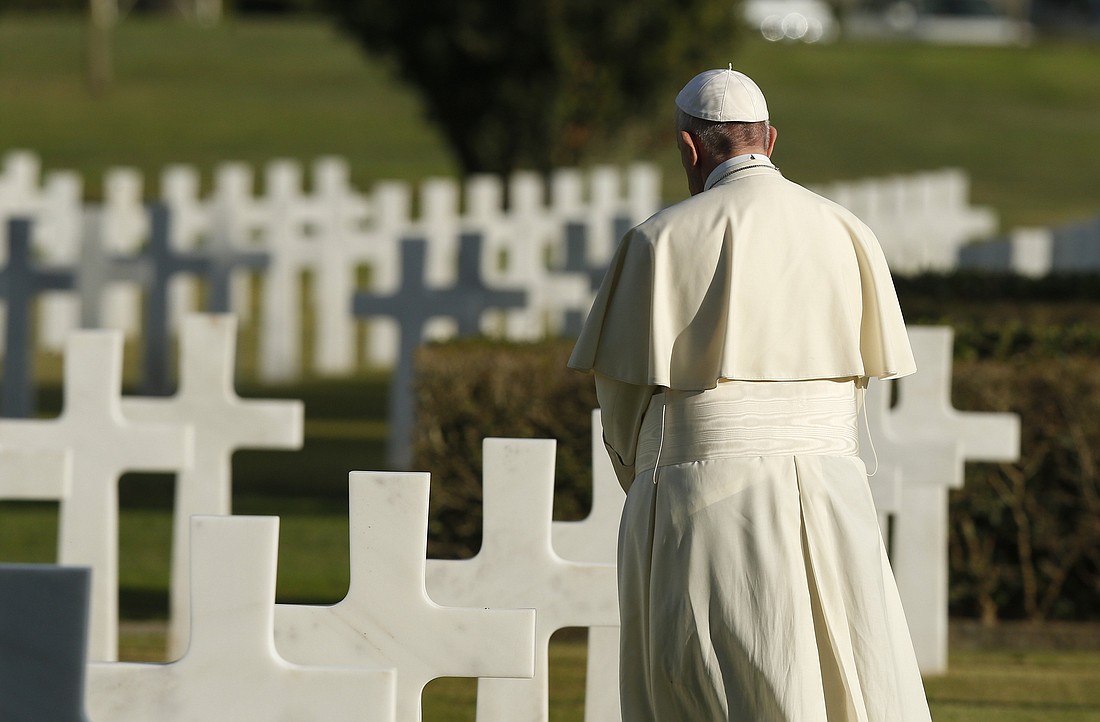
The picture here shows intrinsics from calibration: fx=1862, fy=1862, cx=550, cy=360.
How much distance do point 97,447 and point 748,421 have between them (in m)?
2.23

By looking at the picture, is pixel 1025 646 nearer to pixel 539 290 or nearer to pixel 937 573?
pixel 937 573

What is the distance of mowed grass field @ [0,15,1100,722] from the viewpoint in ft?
25.4

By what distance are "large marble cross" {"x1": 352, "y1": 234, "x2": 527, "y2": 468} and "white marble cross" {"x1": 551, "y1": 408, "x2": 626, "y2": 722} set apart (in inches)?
170

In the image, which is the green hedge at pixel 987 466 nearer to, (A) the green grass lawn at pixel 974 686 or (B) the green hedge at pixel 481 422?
(B) the green hedge at pixel 481 422

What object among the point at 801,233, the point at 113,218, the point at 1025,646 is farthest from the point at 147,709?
the point at 113,218

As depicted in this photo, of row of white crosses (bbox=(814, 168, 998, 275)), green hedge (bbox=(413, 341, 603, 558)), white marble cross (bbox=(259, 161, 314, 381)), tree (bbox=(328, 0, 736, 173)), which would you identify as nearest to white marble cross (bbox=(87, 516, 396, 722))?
green hedge (bbox=(413, 341, 603, 558))

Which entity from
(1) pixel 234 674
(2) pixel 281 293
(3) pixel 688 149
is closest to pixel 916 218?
(2) pixel 281 293

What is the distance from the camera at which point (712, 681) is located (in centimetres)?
336

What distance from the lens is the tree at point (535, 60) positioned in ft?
48.6

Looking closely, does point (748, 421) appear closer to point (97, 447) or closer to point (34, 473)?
point (34, 473)

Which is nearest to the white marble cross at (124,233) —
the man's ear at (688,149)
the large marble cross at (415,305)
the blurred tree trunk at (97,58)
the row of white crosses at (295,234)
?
the row of white crosses at (295,234)

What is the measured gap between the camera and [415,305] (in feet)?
29.1

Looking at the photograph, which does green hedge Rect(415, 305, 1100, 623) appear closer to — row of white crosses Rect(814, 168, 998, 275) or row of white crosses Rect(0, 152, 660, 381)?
row of white crosses Rect(0, 152, 660, 381)

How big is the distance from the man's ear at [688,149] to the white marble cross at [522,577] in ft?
2.34
